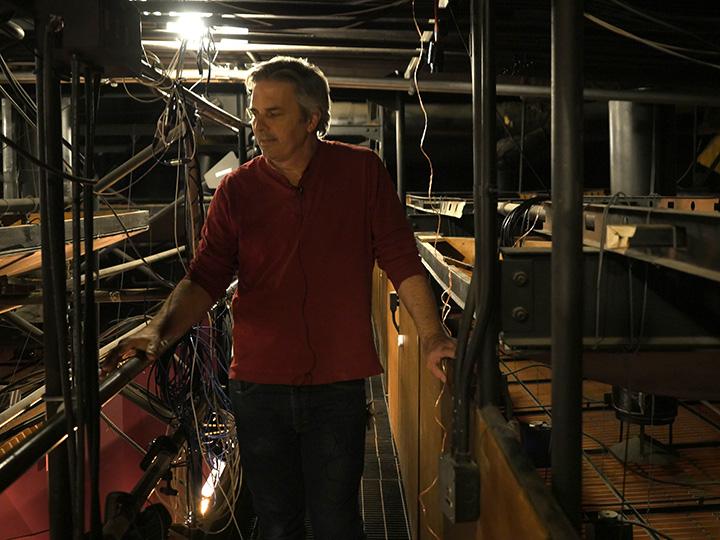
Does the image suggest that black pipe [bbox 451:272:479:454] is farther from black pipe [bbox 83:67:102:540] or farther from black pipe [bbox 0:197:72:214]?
black pipe [bbox 0:197:72:214]

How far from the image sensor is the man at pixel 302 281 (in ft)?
6.88

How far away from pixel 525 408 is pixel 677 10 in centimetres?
212

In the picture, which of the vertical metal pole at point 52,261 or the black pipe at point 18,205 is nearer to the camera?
the vertical metal pole at point 52,261

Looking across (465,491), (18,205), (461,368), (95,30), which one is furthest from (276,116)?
(18,205)

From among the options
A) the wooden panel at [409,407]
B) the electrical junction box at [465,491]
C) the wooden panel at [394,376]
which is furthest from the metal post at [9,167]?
the electrical junction box at [465,491]

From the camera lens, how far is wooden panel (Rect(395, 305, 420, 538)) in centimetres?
316

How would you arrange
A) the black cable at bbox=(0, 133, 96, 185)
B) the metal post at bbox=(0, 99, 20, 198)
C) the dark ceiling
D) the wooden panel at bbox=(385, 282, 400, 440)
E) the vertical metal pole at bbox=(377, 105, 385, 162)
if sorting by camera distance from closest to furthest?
the black cable at bbox=(0, 133, 96, 185)
the dark ceiling
the wooden panel at bbox=(385, 282, 400, 440)
the metal post at bbox=(0, 99, 20, 198)
the vertical metal pole at bbox=(377, 105, 385, 162)

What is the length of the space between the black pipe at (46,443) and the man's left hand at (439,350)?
2.65 feet

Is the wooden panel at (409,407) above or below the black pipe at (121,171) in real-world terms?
below

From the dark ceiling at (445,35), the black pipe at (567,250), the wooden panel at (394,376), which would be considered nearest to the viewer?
the black pipe at (567,250)

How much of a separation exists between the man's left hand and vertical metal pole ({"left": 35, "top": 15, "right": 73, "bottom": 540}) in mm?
954

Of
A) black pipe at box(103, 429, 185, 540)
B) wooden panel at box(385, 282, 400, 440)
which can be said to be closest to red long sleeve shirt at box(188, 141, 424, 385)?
black pipe at box(103, 429, 185, 540)

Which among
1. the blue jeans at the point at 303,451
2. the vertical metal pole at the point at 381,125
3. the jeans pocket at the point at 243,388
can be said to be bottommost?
the blue jeans at the point at 303,451

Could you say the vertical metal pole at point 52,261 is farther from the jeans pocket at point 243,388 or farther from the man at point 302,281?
the jeans pocket at point 243,388
